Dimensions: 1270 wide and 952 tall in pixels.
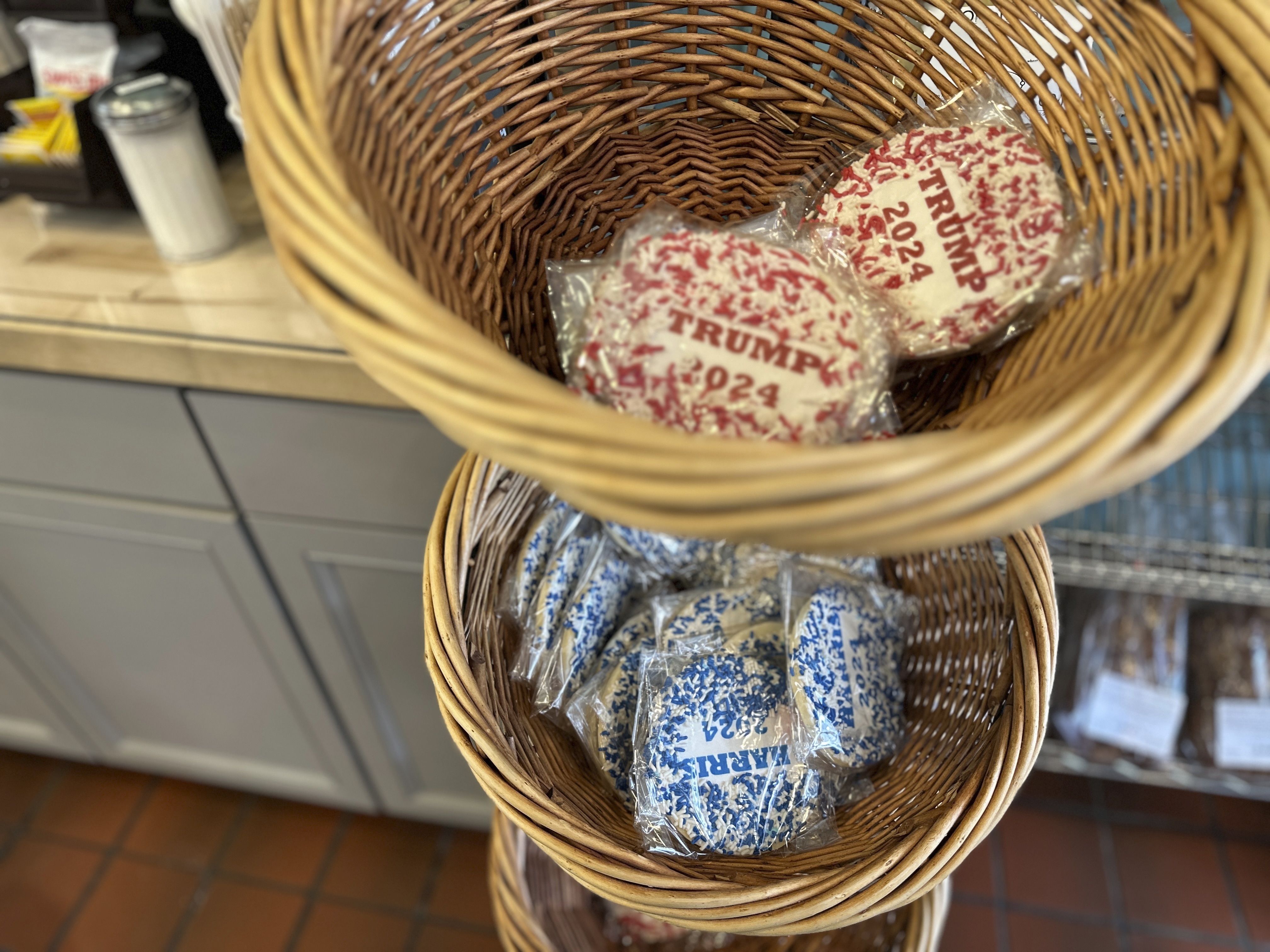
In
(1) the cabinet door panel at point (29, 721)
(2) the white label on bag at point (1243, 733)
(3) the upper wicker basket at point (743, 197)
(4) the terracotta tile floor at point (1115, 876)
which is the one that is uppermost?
(3) the upper wicker basket at point (743, 197)

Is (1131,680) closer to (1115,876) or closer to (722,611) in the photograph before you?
(1115,876)

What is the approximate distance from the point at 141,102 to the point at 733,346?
0.77 metres

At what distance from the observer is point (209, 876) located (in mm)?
1367

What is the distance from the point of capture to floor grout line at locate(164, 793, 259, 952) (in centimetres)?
130

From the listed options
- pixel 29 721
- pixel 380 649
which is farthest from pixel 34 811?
pixel 380 649

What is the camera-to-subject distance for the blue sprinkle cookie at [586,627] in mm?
617

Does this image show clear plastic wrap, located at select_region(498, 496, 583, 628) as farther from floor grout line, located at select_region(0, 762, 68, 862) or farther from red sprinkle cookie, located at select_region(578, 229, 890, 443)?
floor grout line, located at select_region(0, 762, 68, 862)

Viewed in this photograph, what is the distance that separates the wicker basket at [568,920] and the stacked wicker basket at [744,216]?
0.21 m

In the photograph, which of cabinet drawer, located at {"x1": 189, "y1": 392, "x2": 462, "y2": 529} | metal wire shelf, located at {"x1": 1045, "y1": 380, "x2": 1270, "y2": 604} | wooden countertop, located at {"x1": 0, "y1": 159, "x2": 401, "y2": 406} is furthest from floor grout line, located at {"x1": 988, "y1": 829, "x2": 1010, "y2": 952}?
wooden countertop, located at {"x1": 0, "y1": 159, "x2": 401, "y2": 406}

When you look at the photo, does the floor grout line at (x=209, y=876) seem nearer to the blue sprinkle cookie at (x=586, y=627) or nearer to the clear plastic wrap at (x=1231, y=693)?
the blue sprinkle cookie at (x=586, y=627)

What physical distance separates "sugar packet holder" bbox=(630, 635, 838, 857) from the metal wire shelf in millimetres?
580

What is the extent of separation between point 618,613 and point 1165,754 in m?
0.93

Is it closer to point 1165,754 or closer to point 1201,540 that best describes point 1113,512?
point 1201,540


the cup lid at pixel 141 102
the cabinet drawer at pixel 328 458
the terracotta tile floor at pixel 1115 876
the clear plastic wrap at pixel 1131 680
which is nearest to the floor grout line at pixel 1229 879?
the terracotta tile floor at pixel 1115 876
